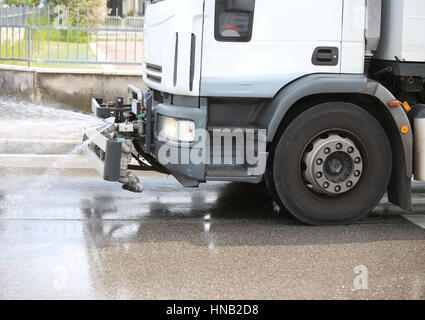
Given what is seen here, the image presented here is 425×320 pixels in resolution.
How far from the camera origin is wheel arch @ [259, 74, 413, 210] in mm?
6316

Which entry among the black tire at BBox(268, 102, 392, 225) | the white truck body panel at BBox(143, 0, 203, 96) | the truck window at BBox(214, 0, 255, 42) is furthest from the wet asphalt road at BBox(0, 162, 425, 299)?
the truck window at BBox(214, 0, 255, 42)

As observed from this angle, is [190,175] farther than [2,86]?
No

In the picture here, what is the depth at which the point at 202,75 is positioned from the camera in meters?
6.35

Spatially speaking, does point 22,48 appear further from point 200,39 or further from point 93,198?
point 200,39

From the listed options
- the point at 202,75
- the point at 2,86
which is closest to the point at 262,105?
the point at 202,75

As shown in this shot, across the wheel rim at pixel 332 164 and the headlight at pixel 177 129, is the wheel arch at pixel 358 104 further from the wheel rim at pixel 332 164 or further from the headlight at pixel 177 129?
the headlight at pixel 177 129

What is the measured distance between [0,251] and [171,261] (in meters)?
1.25

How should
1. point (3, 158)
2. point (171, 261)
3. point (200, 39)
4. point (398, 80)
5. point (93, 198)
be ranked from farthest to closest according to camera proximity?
point (3, 158), point (93, 198), point (398, 80), point (200, 39), point (171, 261)

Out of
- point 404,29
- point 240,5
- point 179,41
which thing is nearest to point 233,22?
point 240,5

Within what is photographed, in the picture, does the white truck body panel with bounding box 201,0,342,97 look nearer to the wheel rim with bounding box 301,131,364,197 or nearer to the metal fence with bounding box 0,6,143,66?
the wheel rim with bounding box 301,131,364,197

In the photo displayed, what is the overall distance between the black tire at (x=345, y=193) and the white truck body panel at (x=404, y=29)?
582 mm

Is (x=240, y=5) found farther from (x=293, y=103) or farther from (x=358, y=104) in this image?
(x=358, y=104)

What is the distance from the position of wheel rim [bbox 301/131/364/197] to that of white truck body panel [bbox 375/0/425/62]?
0.83 metres

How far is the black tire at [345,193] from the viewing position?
255 inches
